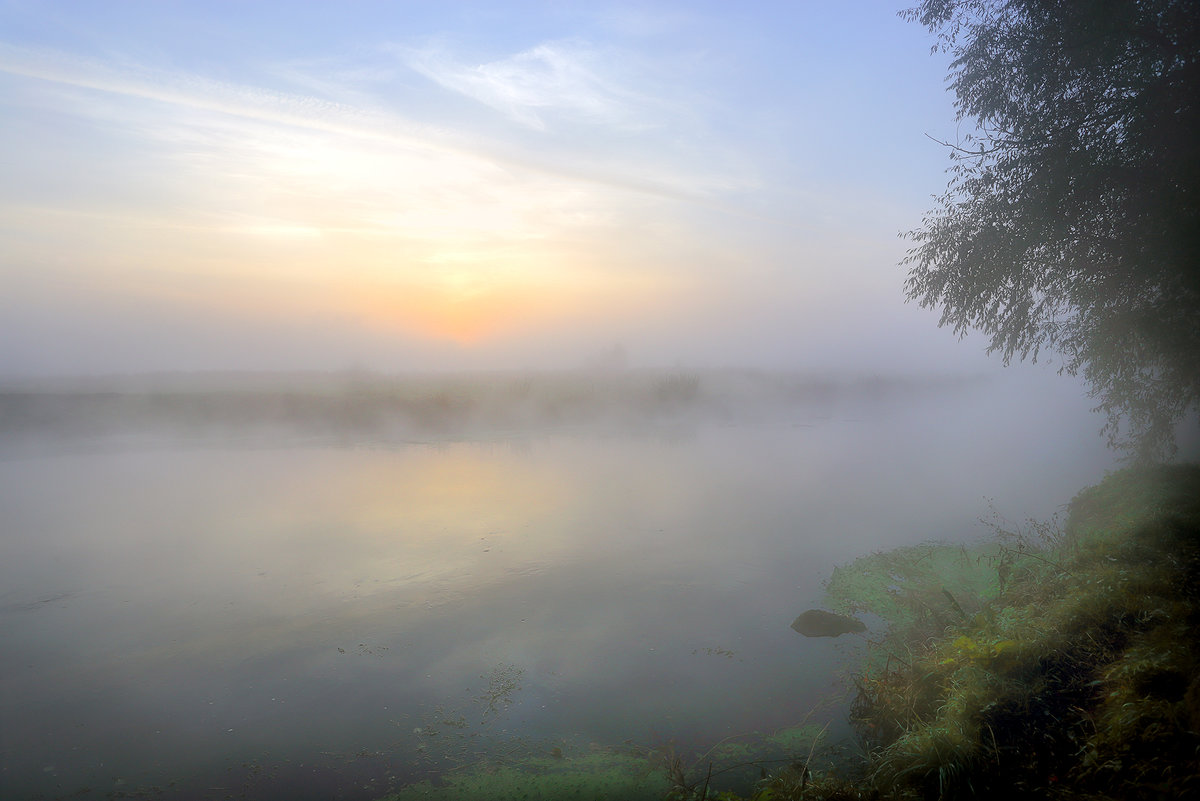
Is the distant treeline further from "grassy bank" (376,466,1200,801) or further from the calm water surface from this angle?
"grassy bank" (376,466,1200,801)

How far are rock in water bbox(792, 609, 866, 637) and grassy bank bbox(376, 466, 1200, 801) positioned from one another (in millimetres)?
664

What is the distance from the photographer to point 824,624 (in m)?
8.99

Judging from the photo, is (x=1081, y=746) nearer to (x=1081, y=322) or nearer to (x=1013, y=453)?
(x=1081, y=322)

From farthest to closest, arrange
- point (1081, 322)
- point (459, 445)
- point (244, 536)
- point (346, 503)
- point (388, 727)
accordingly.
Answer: point (459, 445) → point (346, 503) → point (244, 536) → point (1081, 322) → point (388, 727)

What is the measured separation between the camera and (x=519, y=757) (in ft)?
20.3

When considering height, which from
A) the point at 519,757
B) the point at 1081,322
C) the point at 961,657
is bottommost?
the point at 519,757

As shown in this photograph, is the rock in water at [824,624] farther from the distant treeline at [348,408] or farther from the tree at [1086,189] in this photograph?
the distant treeline at [348,408]

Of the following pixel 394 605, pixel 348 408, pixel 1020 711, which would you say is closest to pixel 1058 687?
pixel 1020 711

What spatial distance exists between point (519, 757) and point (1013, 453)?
90.1 feet

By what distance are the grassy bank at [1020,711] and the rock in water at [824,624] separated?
664 mm

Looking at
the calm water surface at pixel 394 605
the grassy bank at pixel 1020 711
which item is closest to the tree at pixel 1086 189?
the grassy bank at pixel 1020 711

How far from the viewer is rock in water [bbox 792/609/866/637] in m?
8.90

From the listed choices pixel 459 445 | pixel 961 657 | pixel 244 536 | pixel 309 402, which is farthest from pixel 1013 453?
pixel 309 402

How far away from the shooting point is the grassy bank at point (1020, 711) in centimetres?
403
